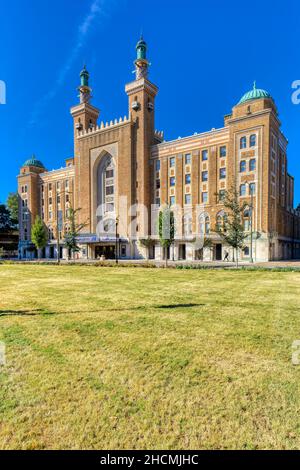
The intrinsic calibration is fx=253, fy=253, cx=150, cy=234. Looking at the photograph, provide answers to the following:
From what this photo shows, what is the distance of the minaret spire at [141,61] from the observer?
48.6 m

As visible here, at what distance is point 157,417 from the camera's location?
9.73 ft

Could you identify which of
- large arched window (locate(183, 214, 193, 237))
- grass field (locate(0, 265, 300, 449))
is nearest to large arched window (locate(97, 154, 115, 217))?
large arched window (locate(183, 214, 193, 237))

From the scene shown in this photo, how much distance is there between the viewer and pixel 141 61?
48.3 m

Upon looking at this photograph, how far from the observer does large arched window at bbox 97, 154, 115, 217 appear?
52338 mm

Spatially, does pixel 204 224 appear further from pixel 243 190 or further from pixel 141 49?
pixel 141 49

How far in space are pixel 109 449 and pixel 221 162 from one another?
42.9 meters

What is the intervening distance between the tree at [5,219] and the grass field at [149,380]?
3227 inches

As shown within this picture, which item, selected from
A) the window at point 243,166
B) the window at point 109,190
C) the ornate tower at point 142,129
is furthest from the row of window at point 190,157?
the window at point 109,190

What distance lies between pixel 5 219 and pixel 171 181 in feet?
194

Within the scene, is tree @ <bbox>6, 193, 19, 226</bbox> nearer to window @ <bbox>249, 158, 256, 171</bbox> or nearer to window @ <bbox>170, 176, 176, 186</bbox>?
window @ <bbox>170, 176, 176, 186</bbox>

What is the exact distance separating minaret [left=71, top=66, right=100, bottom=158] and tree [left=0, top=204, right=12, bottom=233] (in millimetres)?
36165

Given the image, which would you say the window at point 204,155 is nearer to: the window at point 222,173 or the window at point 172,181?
the window at point 222,173

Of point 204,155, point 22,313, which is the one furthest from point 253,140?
point 22,313
